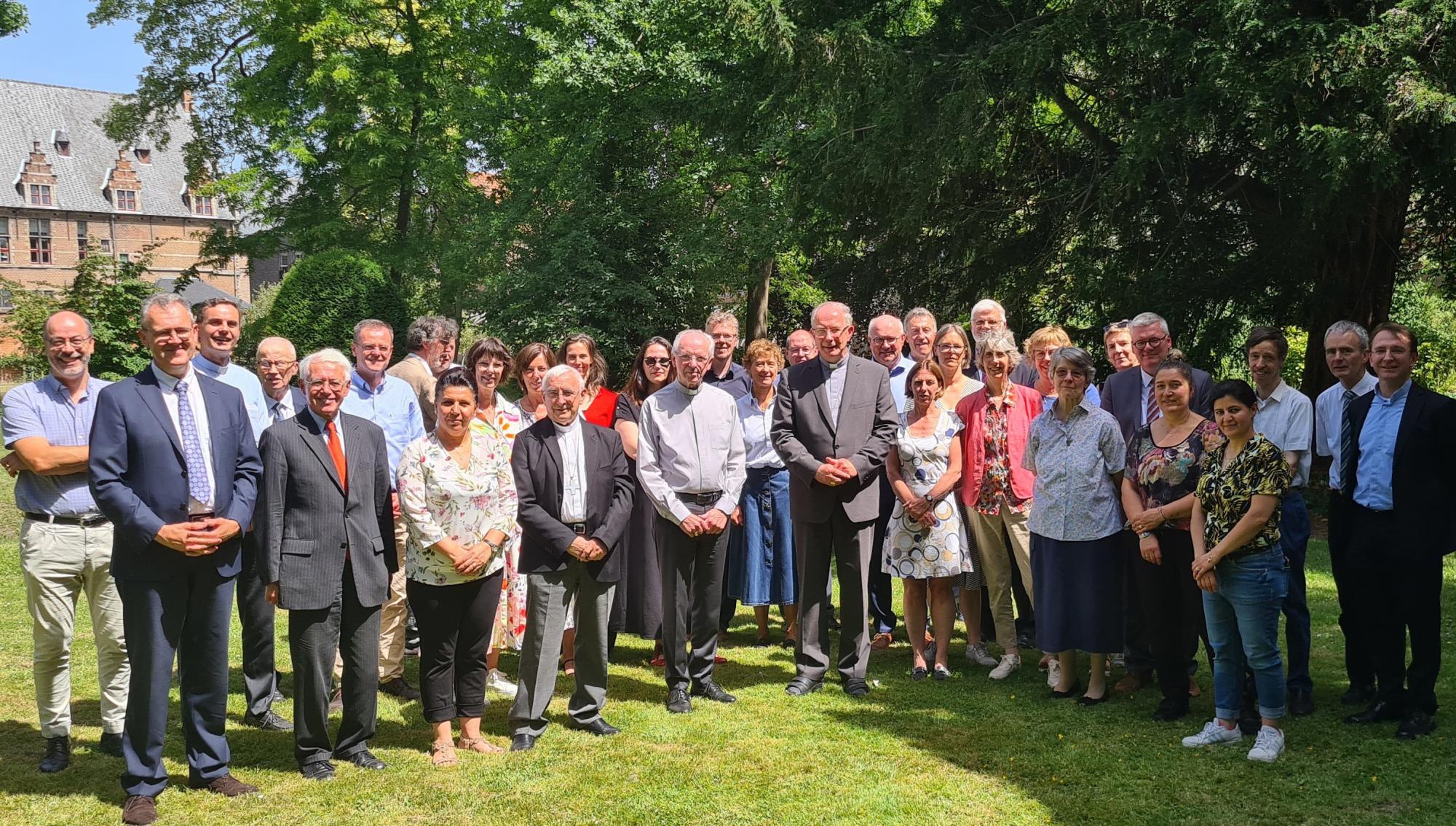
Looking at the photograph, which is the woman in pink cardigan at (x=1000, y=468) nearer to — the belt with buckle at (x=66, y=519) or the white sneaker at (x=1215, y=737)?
the white sneaker at (x=1215, y=737)

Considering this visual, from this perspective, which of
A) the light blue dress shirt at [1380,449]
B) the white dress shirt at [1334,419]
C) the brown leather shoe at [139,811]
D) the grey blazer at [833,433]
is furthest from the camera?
the grey blazer at [833,433]

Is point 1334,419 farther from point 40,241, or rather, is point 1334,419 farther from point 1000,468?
point 40,241

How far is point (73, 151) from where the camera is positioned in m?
63.5

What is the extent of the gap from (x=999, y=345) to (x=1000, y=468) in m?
0.73

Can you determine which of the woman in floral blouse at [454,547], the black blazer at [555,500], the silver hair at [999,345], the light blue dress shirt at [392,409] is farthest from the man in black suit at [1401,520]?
the light blue dress shirt at [392,409]

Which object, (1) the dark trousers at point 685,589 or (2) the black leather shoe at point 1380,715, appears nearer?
(2) the black leather shoe at point 1380,715

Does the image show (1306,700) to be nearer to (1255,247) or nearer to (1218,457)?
(1218,457)

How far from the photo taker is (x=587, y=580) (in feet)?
18.9

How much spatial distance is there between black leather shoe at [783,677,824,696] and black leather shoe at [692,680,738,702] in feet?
1.07

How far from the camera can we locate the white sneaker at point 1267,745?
17.3ft

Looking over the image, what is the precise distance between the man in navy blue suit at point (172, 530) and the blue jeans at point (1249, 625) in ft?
14.5

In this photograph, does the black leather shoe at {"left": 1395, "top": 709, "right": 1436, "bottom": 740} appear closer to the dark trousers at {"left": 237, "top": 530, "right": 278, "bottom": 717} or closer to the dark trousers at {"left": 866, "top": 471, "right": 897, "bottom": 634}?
the dark trousers at {"left": 866, "top": 471, "right": 897, "bottom": 634}

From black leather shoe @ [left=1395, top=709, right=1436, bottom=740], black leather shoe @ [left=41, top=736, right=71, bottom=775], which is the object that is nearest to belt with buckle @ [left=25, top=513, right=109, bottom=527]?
black leather shoe @ [left=41, top=736, right=71, bottom=775]

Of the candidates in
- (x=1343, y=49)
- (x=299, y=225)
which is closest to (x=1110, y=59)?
(x=1343, y=49)
